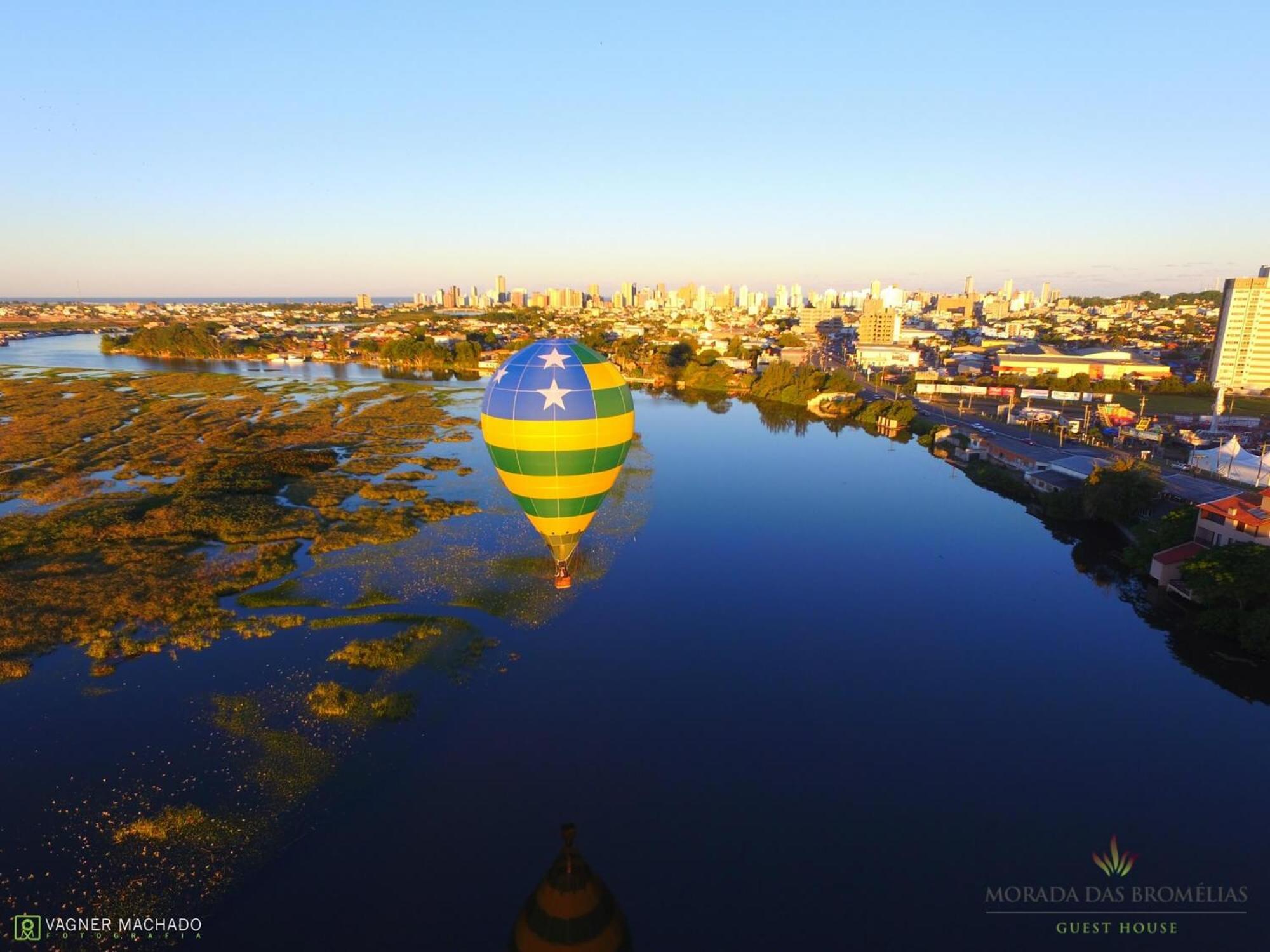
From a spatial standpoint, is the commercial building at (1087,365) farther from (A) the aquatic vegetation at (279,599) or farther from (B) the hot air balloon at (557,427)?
(A) the aquatic vegetation at (279,599)

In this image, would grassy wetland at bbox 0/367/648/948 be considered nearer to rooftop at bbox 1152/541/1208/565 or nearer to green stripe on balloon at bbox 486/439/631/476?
green stripe on balloon at bbox 486/439/631/476

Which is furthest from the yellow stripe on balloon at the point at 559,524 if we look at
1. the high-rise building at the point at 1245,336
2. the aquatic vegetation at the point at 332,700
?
the high-rise building at the point at 1245,336

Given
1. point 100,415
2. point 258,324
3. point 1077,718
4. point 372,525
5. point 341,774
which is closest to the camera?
point 341,774

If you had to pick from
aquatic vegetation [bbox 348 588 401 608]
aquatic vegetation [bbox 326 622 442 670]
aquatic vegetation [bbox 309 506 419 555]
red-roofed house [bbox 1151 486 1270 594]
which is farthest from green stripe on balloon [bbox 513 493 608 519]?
red-roofed house [bbox 1151 486 1270 594]

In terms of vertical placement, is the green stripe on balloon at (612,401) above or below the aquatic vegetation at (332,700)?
above

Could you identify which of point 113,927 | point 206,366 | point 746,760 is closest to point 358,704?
point 113,927

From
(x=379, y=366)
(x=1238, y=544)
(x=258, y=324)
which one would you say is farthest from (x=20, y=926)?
(x=258, y=324)

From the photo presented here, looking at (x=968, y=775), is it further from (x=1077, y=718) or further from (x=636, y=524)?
(x=636, y=524)
